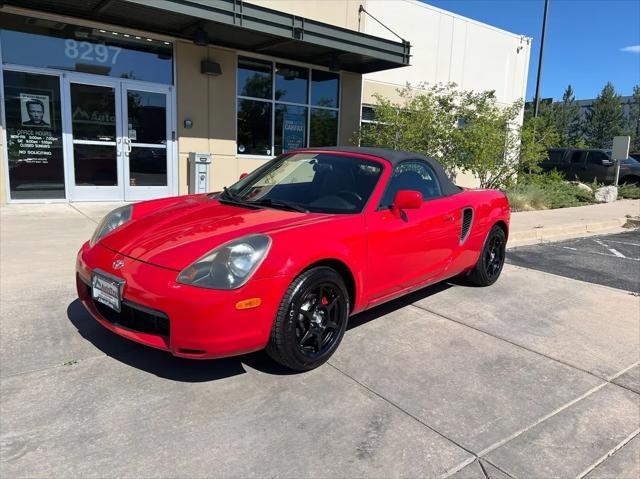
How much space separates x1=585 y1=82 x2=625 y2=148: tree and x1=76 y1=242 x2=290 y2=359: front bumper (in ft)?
177

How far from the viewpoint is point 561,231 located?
9.73m

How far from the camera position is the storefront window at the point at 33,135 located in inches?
352

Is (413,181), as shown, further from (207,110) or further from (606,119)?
(606,119)

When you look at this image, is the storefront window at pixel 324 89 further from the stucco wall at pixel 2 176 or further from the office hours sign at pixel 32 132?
the stucco wall at pixel 2 176

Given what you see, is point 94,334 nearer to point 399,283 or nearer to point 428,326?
point 399,283


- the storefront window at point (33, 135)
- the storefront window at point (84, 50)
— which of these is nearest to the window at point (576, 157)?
the storefront window at point (84, 50)

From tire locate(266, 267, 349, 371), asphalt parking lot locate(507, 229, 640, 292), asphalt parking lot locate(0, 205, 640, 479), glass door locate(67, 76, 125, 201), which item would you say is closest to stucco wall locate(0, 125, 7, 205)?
glass door locate(67, 76, 125, 201)

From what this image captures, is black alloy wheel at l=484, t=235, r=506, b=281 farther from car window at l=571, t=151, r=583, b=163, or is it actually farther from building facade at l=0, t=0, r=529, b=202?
car window at l=571, t=151, r=583, b=163

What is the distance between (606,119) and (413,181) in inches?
2121

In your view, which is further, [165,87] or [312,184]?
[165,87]

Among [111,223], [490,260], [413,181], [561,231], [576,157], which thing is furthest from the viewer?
[576,157]

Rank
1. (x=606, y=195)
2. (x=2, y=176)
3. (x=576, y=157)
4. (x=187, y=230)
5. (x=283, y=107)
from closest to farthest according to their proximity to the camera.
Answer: (x=187, y=230)
(x=2, y=176)
(x=283, y=107)
(x=606, y=195)
(x=576, y=157)

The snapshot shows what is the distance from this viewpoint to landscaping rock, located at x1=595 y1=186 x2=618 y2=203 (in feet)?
52.4

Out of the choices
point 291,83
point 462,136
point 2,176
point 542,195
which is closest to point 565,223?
point 462,136
